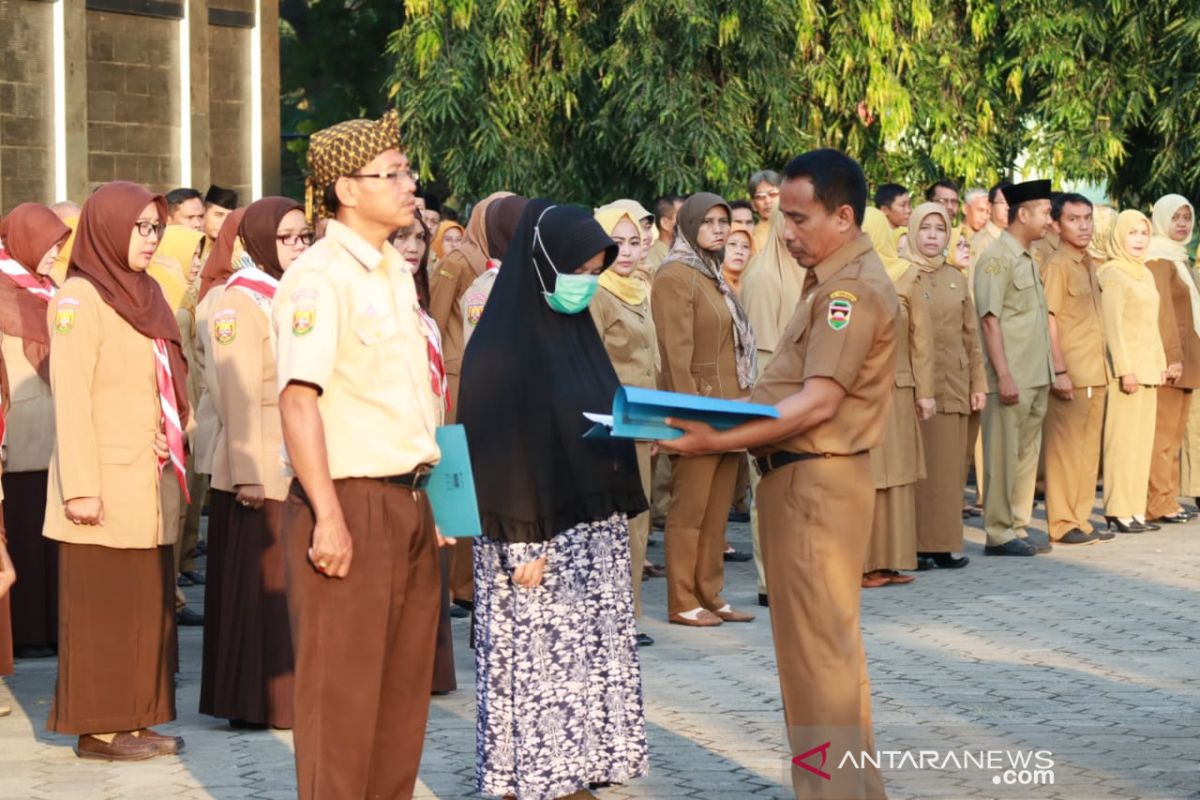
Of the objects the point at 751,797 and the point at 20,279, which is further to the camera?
the point at 20,279

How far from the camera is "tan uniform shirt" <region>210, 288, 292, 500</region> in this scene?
815 centimetres

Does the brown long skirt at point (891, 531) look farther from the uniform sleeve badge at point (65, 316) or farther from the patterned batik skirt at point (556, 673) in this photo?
the uniform sleeve badge at point (65, 316)

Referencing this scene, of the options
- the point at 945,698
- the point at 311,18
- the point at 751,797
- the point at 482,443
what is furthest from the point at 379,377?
the point at 311,18

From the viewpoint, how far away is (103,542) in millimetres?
7562

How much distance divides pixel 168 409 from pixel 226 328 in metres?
0.51

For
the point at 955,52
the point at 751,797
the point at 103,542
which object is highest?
the point at 955,52

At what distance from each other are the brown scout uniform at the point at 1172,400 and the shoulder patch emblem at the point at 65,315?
383 inches

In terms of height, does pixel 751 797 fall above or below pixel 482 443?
below

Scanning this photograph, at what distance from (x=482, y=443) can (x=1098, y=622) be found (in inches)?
199

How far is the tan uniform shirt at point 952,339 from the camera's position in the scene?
42.5 feet

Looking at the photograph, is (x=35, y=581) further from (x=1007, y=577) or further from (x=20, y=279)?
(x=1007, y=577)

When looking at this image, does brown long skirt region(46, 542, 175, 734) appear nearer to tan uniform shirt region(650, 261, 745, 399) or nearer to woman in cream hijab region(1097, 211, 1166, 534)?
tan uniform shirt region(650, 261, 745, 399)

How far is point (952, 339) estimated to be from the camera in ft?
42.6

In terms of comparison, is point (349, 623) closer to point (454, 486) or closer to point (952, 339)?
point (454, 486)
